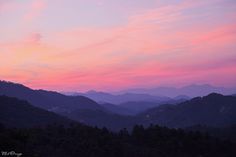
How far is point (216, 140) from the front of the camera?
9069 centimetres

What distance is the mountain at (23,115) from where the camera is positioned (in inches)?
4627

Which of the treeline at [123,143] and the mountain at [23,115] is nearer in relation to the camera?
the treeline at [123,143]

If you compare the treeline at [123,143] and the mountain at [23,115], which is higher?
the mountain at [23,115]

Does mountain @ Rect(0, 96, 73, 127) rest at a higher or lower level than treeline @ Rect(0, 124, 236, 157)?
higher

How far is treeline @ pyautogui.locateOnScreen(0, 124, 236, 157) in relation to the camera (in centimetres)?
7169

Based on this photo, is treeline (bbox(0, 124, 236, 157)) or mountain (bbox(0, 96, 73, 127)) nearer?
treeline (bbox(0, 124, 236, 157))

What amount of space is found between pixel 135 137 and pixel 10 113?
51.4m

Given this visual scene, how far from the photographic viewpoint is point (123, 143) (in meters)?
82.5

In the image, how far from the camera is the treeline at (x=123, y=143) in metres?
71.7

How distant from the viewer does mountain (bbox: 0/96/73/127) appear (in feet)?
386

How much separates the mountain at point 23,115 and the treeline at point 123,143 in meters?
30.7

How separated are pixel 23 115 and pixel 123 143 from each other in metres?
57.0

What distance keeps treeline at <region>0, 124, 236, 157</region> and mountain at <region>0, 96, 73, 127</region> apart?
101 ft

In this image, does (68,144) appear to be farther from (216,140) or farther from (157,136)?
(216,140)
